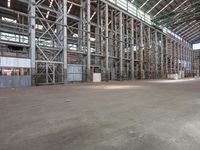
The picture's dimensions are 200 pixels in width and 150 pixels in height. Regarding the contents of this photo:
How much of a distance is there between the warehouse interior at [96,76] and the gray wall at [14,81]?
73 millimetres

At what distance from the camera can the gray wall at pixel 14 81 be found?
12.9 m

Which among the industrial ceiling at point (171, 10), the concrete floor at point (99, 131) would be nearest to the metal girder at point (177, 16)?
the industrial ceiling at point (171, 10)

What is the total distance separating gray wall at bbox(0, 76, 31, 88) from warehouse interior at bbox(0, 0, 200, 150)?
73 mm

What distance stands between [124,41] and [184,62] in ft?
98.1

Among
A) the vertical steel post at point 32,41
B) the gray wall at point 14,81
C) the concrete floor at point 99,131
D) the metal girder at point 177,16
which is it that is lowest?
the concrete floor at point 99,131

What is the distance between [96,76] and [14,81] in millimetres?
9612

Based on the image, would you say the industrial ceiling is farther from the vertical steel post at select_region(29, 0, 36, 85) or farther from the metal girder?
the vertical steel post at select_region(29, 0, 36, 85)

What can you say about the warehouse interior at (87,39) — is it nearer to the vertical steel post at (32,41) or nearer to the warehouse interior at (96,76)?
the vertical steel post at (32,41)

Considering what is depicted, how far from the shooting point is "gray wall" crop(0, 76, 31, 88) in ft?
42.4

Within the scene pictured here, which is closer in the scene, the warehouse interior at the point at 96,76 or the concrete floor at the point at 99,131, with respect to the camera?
the concrete floor at the point at 99,131

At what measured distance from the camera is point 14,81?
13.5 meters

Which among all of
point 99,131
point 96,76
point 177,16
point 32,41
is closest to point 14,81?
point 32,41

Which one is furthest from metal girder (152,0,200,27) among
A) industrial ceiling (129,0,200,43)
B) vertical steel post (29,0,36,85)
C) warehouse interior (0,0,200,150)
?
vertical steel post (29,0,36,85)

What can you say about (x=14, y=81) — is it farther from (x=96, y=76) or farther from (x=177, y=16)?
(x=177, y=16)
